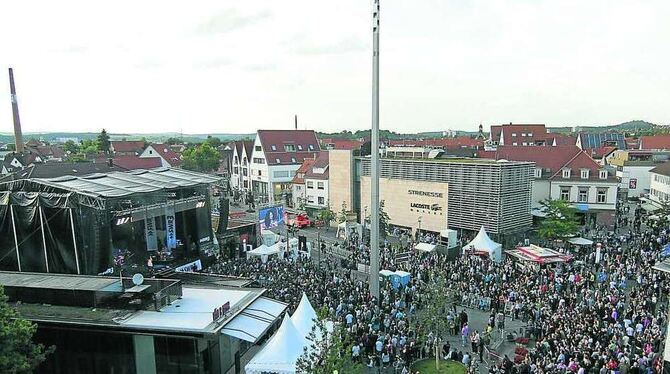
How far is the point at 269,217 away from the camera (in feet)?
93.3

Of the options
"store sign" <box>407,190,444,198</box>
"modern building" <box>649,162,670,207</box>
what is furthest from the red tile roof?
"modern building" <box>649,162,670,207</box>

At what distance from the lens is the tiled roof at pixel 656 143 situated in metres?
65.2

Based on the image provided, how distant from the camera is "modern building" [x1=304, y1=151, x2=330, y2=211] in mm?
47156

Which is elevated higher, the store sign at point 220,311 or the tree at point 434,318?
the store sign at point 220,311

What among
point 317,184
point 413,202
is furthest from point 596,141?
point 413,202

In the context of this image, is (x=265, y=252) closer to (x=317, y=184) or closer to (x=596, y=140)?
(x=317, y=184)

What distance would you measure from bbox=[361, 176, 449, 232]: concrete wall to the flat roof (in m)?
25.0

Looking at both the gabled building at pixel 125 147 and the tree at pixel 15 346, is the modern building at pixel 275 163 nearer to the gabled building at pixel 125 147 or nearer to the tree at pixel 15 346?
the tree at pixel 15 346

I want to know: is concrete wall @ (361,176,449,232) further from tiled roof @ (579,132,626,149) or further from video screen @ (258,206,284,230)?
tiled roof @ (579,132,626,149)

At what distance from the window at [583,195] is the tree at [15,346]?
37.4 m

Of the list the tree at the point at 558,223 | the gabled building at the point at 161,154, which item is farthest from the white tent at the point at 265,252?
the gabled building at the point at 161,154

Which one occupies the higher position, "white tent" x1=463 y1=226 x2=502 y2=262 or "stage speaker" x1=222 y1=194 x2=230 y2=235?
"stage speaker" x1=222 y1=194 x2=230 y2=235

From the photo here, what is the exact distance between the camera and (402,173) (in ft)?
125

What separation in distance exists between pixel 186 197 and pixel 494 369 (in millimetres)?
17989
